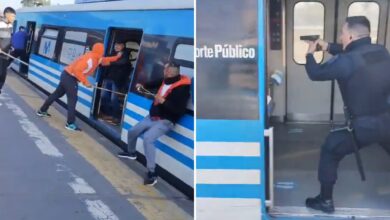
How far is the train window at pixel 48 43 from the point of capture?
14262 millimetres

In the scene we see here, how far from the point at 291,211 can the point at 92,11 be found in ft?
26.0

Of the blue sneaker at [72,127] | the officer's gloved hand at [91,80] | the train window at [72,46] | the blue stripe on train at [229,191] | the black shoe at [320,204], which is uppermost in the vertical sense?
the train window at [72,46]

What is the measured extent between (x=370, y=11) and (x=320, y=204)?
3.49 m

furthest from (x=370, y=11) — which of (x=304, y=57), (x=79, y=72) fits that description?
(x=79, y=72)

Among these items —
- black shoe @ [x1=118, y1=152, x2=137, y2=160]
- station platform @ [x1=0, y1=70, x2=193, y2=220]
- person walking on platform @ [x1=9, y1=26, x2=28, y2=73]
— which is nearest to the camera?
station platform @ [x1=0, y1=70, x2=193, y2=220]

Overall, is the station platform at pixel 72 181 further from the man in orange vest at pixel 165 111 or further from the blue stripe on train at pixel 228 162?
the blue stripe on train at pixel 228 162

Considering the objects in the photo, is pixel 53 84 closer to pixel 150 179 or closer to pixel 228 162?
pixel 150 179

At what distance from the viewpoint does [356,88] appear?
12.7ft

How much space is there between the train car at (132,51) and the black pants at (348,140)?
253cm

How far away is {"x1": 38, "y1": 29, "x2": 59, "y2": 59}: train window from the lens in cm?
1426

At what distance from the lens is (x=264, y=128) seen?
3.60m

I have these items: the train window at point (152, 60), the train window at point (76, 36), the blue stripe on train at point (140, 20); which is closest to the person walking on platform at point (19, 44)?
the blue stripe on train at point (140, 20)

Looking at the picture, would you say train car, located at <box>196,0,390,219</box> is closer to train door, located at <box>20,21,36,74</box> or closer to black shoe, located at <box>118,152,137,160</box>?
black shoe, located at <box>118,152,137,160</box>

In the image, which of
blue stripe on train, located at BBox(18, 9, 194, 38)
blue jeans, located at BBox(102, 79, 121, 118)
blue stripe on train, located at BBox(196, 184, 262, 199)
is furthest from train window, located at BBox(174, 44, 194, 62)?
blue jeans, located at BBox(102, 79, 121, 118)
